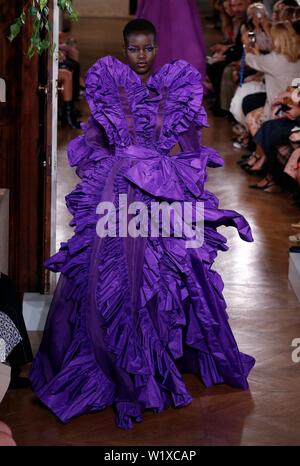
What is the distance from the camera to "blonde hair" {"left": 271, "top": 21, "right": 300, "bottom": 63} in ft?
30.8

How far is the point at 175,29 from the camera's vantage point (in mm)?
9570

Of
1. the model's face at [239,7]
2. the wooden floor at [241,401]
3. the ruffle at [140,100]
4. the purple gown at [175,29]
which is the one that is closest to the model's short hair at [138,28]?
the ruffle at [140,100]

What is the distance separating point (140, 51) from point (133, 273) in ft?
3.31

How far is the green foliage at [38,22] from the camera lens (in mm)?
5145

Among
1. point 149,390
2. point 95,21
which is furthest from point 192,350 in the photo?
point 95,21

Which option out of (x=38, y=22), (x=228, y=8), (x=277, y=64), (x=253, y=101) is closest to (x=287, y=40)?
(x=277, y=64)

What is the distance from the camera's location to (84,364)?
5.14 m

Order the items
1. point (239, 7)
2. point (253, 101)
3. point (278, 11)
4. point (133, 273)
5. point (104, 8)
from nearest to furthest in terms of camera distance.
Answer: point (133, 273)
point (278, 11)
point (253, 101)
point (239, 7)
point (104, 8)

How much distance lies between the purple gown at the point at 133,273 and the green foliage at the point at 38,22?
30 cm

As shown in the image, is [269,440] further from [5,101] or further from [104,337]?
[5,101]

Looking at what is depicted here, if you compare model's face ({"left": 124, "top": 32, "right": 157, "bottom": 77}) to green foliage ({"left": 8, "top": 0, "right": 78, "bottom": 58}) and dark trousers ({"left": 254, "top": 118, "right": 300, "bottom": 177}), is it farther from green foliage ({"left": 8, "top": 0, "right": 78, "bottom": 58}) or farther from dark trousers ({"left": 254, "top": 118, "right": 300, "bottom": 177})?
dark trousers ({"left": 254, "top": 118, "right": 300, "bottom": 177})

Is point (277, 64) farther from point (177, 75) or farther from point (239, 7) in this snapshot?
point (177, 75)

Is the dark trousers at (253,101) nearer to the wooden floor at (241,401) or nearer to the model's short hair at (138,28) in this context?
the wooden floor at (241,401)

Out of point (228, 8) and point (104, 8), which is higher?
point (228, 8)
